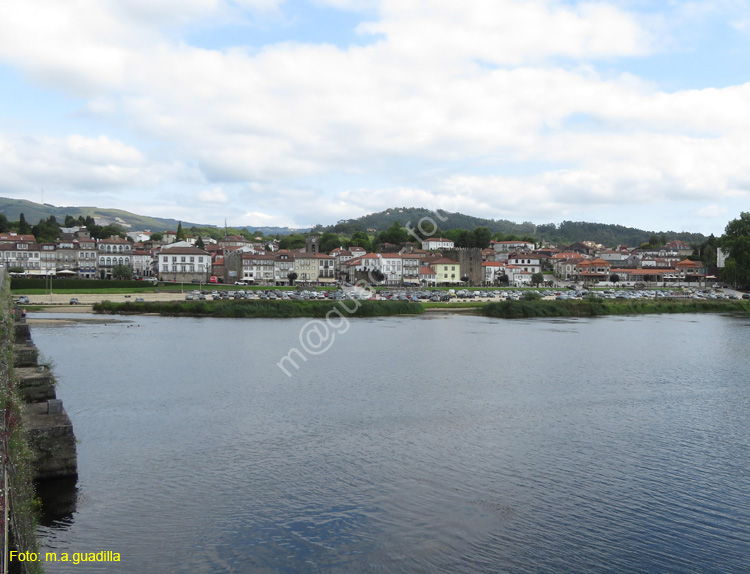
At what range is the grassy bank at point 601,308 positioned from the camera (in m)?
55.4

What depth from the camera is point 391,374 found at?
1007 inches

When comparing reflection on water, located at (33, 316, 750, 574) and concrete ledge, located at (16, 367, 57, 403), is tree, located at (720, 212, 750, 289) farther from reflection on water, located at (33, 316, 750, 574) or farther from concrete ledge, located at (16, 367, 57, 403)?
concrete ledge, located at (16, 367, 57, 403)

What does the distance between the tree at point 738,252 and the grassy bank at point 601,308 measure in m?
11.2

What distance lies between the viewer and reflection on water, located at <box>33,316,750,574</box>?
33.5ft

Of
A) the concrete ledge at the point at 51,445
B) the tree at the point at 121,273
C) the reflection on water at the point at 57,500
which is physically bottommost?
the reflection on water at the point at 57,500

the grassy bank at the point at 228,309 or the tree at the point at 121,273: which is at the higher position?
the tree at the point at 121,273

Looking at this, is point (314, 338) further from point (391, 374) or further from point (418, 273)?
point (418, 273)

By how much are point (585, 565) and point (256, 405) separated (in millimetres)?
12704

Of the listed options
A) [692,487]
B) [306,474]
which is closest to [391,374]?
[306,474]

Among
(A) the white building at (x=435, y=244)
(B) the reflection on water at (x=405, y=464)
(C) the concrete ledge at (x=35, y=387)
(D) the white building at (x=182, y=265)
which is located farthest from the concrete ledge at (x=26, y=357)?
(A) the white building at (x=435, y=244)

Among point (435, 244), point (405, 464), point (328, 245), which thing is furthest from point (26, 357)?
point (435, 244)

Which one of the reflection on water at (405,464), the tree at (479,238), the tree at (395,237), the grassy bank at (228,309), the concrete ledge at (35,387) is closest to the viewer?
the reflection on water at (405,464)

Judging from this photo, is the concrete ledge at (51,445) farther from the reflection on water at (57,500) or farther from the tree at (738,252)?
the tree at (738,252)

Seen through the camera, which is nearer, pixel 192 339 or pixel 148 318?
pixel 192 339
